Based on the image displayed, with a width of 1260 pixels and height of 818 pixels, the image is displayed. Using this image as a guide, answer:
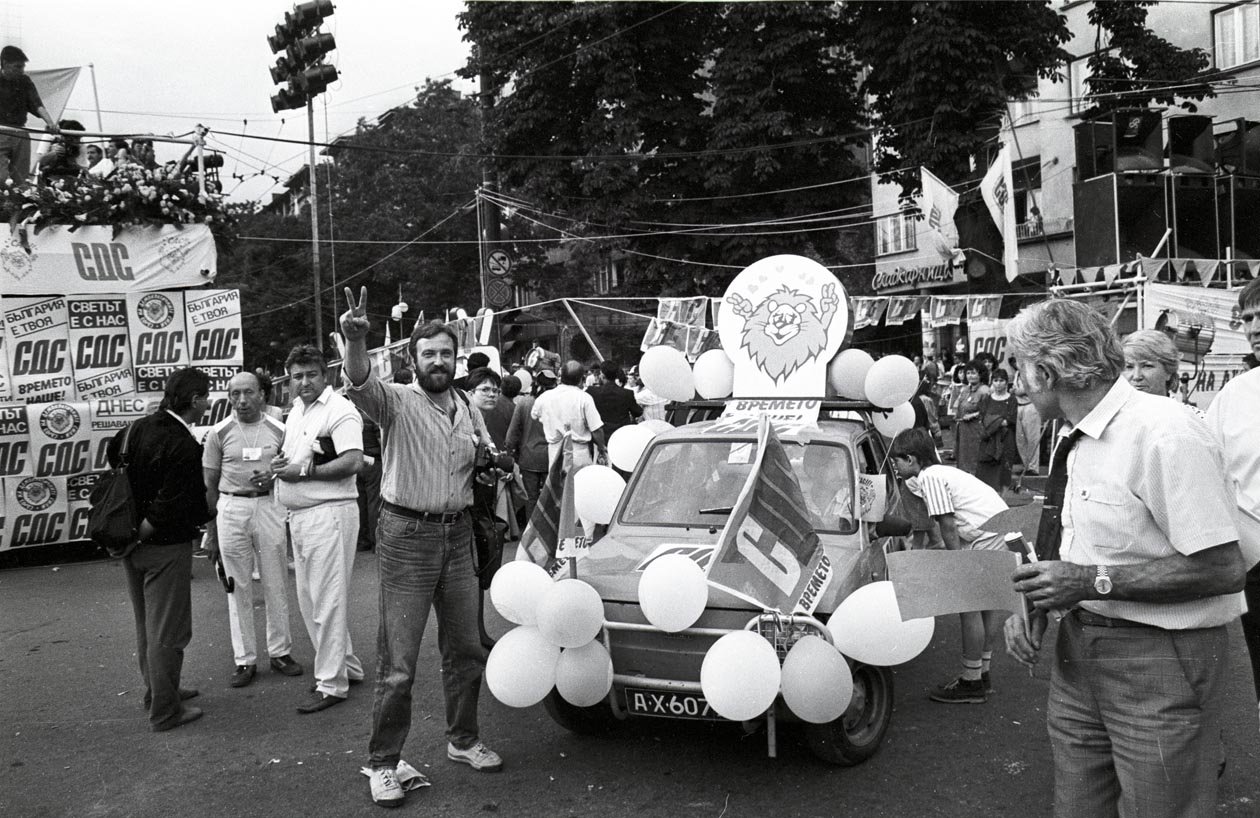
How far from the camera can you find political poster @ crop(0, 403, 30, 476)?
10.4 metres

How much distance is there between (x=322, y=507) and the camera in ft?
19.7

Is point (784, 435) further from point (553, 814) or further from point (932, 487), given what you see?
point (553, 814)

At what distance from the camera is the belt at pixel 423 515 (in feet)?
15.2

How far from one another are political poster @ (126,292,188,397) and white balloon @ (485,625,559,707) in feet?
25.6

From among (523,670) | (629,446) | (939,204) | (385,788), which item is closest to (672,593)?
(523,670)

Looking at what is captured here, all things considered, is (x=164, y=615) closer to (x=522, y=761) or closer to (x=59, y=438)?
(x=522, y=761)

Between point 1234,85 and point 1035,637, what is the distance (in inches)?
1092

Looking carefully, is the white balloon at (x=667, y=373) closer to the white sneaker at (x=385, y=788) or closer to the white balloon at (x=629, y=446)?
the white balloon at (x=629, y=446)

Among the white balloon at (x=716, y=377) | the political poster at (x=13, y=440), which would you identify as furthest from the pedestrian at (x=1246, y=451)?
the political poster at (x=13, y=440)

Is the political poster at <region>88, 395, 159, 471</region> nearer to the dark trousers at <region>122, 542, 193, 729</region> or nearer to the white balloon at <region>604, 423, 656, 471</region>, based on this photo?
the dark trousers at <region>122, 542, 193, 729</region>

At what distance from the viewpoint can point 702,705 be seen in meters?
4.51

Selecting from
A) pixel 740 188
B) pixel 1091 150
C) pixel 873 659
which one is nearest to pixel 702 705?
pixel 873 659

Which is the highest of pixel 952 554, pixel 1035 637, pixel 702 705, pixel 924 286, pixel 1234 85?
pixel 1234 85

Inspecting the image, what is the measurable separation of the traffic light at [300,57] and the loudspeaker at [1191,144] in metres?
18.8
